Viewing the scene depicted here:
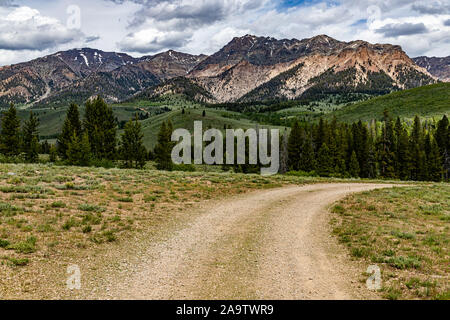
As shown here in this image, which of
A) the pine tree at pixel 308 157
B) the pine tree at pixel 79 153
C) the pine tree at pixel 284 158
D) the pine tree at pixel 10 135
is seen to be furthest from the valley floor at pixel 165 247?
the pine tree at pixel 284 158

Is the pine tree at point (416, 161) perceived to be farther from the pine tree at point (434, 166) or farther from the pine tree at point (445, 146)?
the pine tree at point (445, 146)

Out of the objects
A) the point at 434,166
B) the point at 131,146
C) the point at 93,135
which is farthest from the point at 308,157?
the point at 93,135

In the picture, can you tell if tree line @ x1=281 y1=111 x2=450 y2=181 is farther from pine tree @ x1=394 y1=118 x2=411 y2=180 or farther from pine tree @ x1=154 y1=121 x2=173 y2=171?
pine tree @ x1=154 y1=121 x2=173 y2=171

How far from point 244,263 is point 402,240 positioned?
8.04 metres

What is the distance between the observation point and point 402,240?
13.8 metres

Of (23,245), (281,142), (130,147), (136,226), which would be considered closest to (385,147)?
(281,142)

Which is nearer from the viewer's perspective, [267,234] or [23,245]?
[23,245]

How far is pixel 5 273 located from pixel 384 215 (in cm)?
1963

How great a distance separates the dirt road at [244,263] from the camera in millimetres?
8734

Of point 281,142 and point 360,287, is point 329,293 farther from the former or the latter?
point 281,142

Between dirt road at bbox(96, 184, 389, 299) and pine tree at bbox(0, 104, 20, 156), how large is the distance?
7741 cm

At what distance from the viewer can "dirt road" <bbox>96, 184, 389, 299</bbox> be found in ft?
28.7
